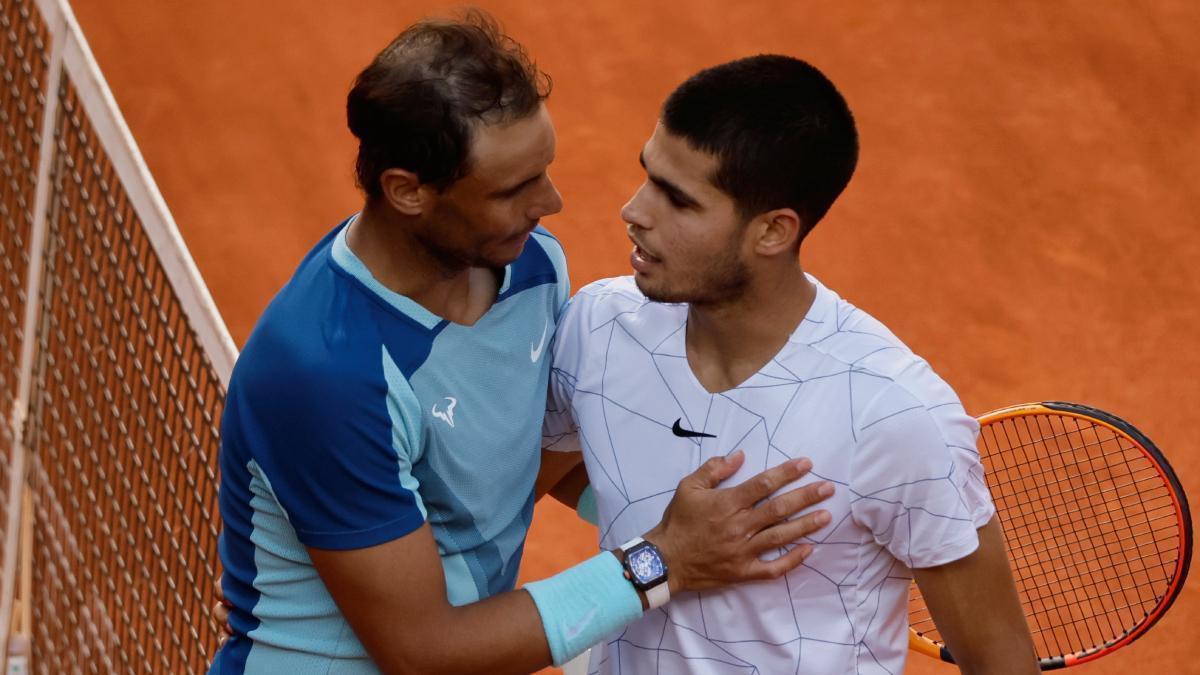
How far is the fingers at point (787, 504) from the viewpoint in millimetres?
2584

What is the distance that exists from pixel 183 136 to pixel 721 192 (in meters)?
6.30

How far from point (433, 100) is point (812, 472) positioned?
3.03 feet

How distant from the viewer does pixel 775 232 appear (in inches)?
110

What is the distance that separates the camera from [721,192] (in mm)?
2758

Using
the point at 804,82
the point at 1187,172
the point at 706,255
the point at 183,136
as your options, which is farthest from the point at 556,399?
the point at 183,136

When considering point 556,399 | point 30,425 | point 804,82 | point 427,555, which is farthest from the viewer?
point 30,425

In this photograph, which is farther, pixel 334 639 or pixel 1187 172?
pixel 1187 172

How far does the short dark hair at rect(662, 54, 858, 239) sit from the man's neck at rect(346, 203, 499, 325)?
510mm

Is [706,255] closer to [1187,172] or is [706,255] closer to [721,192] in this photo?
[721,192]

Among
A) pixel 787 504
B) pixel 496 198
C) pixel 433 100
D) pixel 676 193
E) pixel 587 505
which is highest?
pixel 433 100

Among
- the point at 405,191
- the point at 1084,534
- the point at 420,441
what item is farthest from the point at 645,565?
the point at 1084,534

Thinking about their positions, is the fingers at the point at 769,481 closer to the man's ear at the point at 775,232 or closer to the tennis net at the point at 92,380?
the man's ear at the point at 775,232

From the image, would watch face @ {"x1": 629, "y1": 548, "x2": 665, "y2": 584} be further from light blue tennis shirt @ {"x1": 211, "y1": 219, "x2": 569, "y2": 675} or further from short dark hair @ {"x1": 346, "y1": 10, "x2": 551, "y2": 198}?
short dark hair @ {"x1": 346, "y1": 10, "x2": 551, "y2": 198}

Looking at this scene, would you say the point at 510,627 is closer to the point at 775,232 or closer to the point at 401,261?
the point at 401,261
